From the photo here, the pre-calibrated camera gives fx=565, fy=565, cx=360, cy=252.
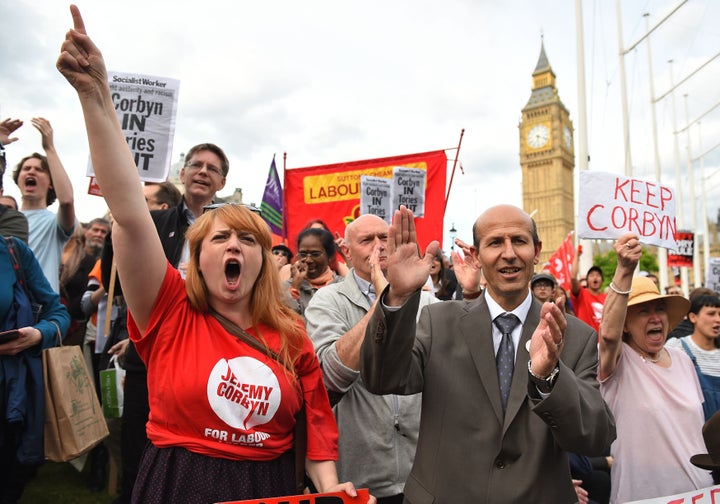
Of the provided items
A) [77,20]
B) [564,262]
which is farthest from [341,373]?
[564,262]

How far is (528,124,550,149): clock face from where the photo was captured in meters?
97.9

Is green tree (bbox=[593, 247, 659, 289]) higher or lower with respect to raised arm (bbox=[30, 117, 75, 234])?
higher

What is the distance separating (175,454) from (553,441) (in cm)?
131

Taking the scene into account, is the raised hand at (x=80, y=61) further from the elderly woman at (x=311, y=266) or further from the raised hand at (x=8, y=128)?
the elderly woman at (x=311, y=266)

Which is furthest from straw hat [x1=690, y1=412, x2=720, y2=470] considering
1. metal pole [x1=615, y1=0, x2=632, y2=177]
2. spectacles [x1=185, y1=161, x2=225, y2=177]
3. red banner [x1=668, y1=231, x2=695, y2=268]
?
metal pole [x1=615, y1=0, x2=632, y2=177]

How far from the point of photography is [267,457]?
6.40ft

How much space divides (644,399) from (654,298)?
0.59 m

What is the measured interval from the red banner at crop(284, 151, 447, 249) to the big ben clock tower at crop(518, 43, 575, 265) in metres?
88.3

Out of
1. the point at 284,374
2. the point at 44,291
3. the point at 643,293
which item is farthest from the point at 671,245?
the point at 44,291

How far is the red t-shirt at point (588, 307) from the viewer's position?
23.6ft

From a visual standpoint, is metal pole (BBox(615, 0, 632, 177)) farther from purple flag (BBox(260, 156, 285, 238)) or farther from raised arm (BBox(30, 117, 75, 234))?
raised arm (BBox(30, 117, 75, 234))

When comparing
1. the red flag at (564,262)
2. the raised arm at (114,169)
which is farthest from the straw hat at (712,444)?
the red flag at (564,262)

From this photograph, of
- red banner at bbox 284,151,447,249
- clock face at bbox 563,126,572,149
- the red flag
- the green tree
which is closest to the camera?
red banner at bbox 284,151,447,249

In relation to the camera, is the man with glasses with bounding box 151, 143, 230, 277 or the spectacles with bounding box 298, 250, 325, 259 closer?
the man with glasses with bounding box 151, 143, 230, 277
